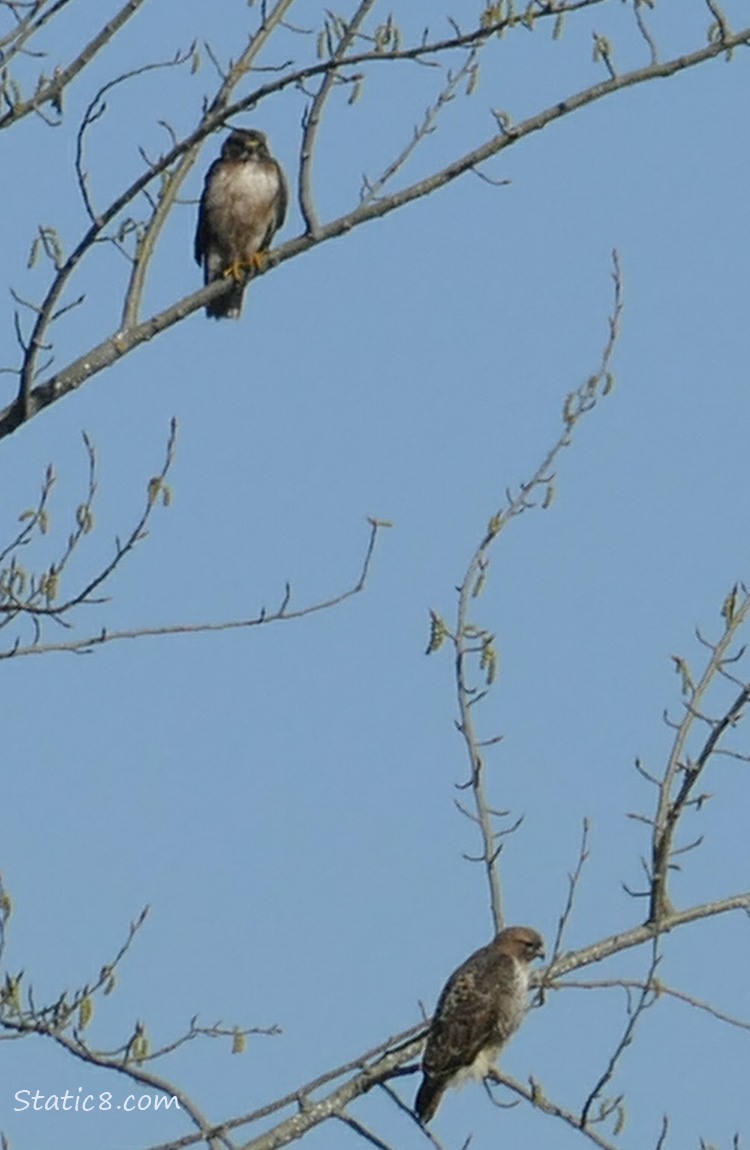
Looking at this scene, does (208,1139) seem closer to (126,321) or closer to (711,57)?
(126,321)

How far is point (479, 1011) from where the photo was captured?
319 inches

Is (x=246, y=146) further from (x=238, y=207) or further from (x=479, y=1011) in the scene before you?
(x=479, y=1011)

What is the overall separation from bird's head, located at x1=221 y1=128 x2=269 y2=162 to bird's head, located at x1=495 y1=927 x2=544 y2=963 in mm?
4701

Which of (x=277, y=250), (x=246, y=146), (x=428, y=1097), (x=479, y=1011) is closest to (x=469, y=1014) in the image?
(x=479, y=1011)

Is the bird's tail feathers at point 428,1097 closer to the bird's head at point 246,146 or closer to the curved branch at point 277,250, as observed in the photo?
the curved branch at point 277,250

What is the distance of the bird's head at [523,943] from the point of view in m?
8.15

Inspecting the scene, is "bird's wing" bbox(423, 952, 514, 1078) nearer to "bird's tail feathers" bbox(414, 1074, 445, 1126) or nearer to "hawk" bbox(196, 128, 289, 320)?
"bird's tail feathers" bbox(414, 1074, 445, 1126)

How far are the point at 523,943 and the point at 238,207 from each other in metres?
4.37

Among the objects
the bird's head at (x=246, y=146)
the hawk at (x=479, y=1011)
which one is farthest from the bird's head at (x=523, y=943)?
the bird's head at (x=246, y=146)

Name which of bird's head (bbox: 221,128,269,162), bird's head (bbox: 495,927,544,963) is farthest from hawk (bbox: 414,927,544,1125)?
bird's head (bbox: 221,128,269,162)

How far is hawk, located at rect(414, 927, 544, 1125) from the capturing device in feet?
25.2

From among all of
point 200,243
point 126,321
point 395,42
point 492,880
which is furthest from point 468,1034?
point 200,243

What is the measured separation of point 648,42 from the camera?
5.89m

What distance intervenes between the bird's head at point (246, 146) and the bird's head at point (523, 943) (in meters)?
4.70
